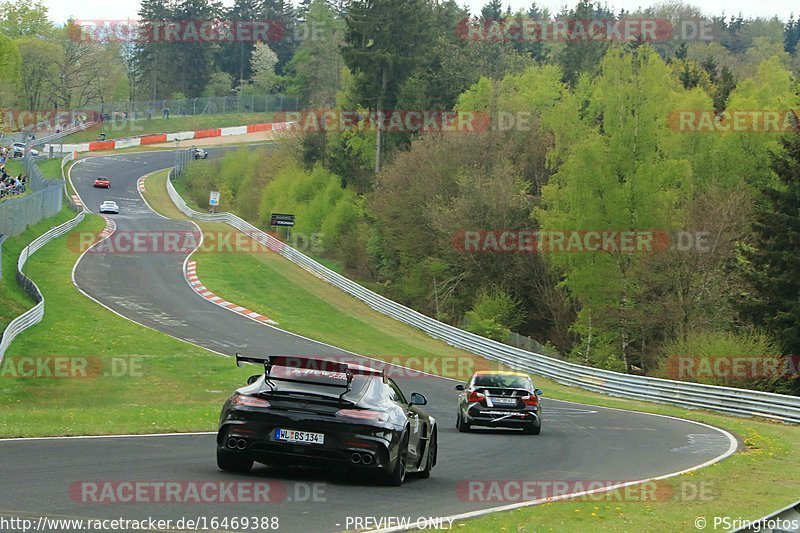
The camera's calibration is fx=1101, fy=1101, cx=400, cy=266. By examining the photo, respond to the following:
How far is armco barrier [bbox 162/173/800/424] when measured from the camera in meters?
30.5

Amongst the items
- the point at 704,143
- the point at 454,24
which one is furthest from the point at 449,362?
the point at 454,24

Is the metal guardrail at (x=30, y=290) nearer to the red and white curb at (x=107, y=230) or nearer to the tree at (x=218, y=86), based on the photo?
the red and white curb at (x=107, y=230)

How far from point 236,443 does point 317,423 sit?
0.87 metres

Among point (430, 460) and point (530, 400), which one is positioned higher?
point (430, 460)

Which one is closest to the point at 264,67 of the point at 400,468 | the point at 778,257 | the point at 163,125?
the point at 163,125

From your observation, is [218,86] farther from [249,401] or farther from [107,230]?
[249,401]

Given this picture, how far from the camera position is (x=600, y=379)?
3847 cm

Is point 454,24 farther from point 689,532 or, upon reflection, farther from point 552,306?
point 689,532

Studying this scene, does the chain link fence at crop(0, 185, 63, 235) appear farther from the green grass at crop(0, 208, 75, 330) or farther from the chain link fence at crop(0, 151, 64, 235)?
the green grass at crop(0, 208, 75, 330)

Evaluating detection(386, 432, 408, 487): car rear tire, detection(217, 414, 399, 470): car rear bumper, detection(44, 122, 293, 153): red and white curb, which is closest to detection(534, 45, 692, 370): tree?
detection(386, 432, 408, 487): car rear tire

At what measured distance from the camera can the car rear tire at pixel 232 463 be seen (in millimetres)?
11312

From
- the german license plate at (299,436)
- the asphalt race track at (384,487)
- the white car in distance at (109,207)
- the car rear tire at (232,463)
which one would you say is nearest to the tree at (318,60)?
the white car in distance at (109,207)

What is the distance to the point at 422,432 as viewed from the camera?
12.7 m

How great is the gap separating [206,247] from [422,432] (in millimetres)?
54337
